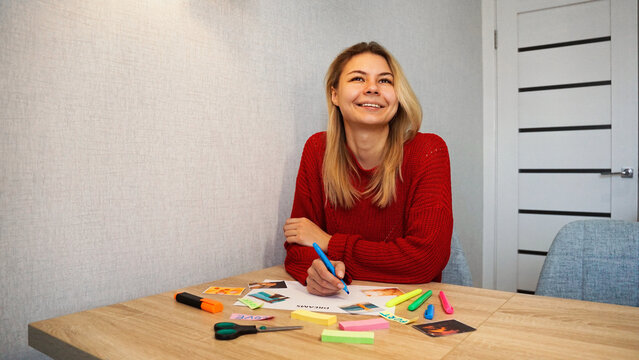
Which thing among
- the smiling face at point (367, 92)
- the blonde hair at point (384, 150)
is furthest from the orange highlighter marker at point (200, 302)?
the smiling face at point (367, 92)

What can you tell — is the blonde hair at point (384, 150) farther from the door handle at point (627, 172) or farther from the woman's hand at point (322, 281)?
the door handle at point (627, 172)

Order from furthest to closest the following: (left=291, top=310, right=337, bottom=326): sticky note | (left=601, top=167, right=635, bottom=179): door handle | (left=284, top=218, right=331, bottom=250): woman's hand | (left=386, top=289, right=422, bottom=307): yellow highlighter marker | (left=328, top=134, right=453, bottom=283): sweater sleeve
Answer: (left=601, top=167, right=635, bottom=179): door handle → (left=284, top=218, right=331, bottom=250): woman's hand → (left=328, top=134, right=453, bottom=283): sweater sleeve → (left=386, top=289, right=422, bottom=307): yellow highlighter marker → (left=291, top=310, right=337, bottom=326): sticky note

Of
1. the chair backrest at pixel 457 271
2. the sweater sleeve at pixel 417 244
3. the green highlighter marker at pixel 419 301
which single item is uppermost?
the sweater sleeve at pixel 417 244

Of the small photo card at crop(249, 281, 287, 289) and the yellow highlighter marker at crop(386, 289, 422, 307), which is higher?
the yellow highlighter marker at crop(386, 289, 422, 307)

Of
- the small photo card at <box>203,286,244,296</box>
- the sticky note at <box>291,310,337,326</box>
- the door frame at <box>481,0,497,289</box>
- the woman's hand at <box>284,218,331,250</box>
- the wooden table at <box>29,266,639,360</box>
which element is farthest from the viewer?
the door frame at <box>481,0,497,289</box>

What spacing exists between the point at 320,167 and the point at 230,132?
31 centimetres

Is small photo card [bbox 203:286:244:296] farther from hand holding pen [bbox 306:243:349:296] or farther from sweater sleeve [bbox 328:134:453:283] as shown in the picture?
sweater sleeve [bbox 328:134:453:283]

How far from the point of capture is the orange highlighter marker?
34.2 inches

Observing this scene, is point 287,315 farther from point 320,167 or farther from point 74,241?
point 320,167

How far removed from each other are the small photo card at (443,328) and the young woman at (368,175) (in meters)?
0.38

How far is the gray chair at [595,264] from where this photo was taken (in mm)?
1207

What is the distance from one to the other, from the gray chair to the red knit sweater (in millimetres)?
350

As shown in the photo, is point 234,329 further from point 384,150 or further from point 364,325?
point 384,150

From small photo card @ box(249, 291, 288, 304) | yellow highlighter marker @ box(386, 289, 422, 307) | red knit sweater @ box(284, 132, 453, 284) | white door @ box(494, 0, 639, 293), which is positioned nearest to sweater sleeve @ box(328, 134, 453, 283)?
red knit sweater @ box(284, 132, 453, 284)
